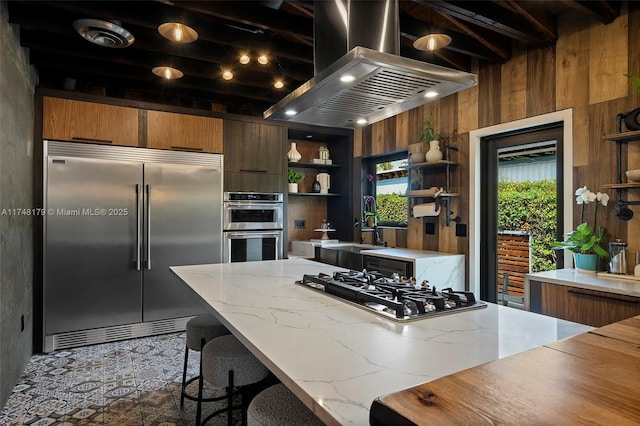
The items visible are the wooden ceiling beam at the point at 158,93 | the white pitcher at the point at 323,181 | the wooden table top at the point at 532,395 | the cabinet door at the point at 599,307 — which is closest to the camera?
the wooden table top at the point at 532,395

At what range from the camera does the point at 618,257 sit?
7.61ft

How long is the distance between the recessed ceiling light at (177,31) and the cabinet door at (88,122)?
56.4 inches

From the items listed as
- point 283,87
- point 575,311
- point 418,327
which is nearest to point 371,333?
point 418,327

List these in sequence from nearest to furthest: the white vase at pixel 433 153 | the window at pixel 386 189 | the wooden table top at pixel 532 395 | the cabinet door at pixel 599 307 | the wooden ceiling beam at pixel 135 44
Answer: the wooden table top at pixel 532 395
the cabinet door at pixel 599 307
the wooden ceiling beam at pixel 135 44
the white vase at pixel 433 153
the window at pixel 386 189

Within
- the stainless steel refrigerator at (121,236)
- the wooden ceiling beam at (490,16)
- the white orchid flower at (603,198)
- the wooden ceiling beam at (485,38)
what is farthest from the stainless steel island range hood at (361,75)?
the stainless steel refrigerator at (121,236)

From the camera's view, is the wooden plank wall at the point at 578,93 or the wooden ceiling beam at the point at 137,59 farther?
the wooden ceiling beam at the point at 137,59

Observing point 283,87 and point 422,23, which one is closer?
point 422,23

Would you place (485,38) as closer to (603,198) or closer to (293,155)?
(603,198)

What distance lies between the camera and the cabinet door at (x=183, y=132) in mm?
3763

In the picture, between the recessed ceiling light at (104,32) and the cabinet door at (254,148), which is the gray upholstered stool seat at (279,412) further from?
the cabinet door at (254,148)

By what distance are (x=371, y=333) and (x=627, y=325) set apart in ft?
2.15

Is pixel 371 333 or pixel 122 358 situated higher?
pixel 371 333

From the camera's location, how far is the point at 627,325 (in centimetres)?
94

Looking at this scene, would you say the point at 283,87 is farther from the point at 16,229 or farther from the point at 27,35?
the point at 16,229
